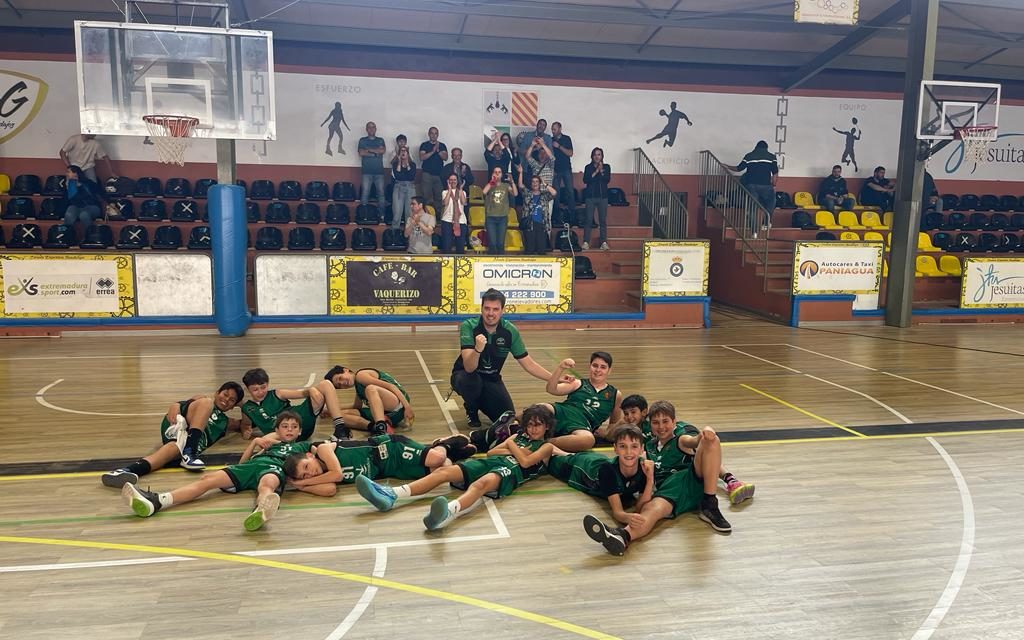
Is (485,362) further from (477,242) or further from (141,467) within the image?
(477,242)

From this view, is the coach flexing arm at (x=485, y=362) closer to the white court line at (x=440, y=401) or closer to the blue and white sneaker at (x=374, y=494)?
the white court line at (x=440, y=401)

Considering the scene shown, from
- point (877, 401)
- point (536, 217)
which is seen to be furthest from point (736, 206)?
point (877, 401)

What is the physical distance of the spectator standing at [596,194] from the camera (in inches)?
621

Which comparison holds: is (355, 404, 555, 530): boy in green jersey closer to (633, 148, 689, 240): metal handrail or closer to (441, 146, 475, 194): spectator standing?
(441, 146, 475, 194): spectator standing

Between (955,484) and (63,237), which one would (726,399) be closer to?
(955,484)

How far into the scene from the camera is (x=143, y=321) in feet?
41.0

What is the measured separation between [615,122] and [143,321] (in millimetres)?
11888

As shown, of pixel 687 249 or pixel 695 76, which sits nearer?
pixel 687 249

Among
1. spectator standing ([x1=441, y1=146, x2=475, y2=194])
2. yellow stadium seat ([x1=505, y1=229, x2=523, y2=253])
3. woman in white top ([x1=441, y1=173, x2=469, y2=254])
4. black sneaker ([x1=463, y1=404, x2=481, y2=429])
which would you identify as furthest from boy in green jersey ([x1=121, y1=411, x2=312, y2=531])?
yellow stadium seat ([x1=505, y1=229, x2=523, y2=253])

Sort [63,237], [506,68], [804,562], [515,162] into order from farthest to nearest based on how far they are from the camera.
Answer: [506,68]
[515,162]
[63,237]
[804,562]

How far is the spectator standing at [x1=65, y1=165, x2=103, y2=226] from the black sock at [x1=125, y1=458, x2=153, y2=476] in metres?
11.1

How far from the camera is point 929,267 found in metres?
17.1

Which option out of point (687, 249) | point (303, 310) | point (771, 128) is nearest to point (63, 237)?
point (303, 310)

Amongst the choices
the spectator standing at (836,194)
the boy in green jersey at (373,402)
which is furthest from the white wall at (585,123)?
the boy in green jersey at (373,402)
